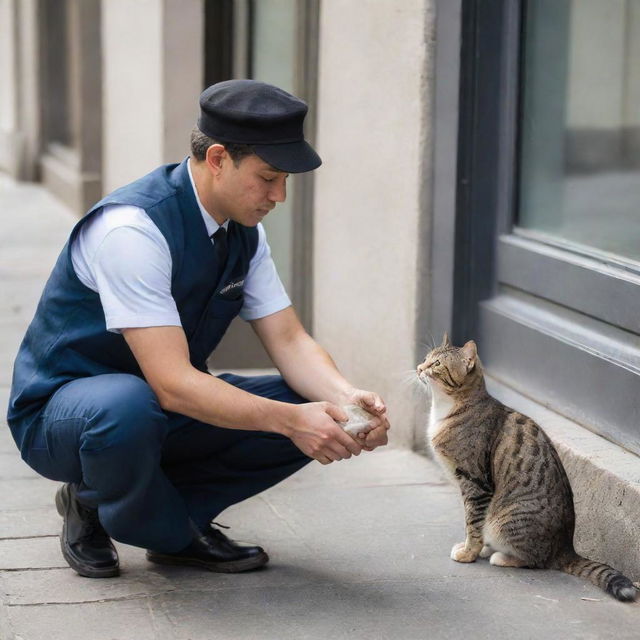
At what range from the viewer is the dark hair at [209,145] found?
3.62 m

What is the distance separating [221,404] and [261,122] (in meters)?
0.79

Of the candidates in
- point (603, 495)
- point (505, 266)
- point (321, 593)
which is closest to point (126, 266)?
point (321, 593)

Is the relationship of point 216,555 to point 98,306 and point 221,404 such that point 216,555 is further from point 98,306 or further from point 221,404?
point 98,306

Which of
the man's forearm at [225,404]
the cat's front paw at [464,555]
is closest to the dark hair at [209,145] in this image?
the man's forearm at [225,404]

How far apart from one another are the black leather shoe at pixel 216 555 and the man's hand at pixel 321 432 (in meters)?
0.59

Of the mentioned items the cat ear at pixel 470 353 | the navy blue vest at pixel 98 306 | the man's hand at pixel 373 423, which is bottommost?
the man's hand at pixel 373 423

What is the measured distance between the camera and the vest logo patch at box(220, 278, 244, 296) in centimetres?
392

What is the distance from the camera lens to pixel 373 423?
3664 millimetres

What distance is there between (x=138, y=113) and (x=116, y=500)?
5397mm

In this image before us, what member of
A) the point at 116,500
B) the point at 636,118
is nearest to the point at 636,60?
the point at 636,118

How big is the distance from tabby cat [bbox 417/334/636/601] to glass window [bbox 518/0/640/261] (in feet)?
2.64

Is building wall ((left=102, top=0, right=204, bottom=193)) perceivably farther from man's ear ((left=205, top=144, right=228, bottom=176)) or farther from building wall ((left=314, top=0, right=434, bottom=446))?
man's ear ((left=205, top=144, right=228, bottom=176))

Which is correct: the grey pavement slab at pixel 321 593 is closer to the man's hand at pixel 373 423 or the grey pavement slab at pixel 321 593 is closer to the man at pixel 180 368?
the man at pixel 180 368

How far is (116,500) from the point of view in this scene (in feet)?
12.1
